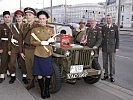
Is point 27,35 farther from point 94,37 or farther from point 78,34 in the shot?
point 78,34

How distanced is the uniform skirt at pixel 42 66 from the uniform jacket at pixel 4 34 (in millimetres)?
1696

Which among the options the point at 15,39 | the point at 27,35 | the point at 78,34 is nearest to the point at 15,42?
the point at 15,39

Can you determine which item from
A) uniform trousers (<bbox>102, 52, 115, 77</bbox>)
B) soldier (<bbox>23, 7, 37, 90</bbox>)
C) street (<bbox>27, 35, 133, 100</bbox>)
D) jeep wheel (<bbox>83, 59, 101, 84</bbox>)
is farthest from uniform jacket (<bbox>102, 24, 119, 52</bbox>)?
soldier (<bbox>23, 7, 37, 90</bbox>)

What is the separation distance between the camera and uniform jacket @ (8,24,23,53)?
669 cm

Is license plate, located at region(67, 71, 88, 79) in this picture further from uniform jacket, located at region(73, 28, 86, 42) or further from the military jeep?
uniform jacket, located at region(73, 28, 86, 42)

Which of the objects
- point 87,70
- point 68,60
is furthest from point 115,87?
point 68,60

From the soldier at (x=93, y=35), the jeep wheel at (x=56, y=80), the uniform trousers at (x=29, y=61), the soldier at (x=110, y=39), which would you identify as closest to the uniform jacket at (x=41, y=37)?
the jeep wheel at (x=56, y=80)

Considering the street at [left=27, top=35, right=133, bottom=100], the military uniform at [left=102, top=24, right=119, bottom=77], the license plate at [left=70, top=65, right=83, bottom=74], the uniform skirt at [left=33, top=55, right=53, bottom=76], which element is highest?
the military uniform at [left=102, top=24, right=119, bottom=77]

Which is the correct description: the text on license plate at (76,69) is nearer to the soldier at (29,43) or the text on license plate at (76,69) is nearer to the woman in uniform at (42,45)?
the woman in uniform at (42,45)

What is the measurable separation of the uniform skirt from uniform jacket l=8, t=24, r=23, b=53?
1109 millimetres

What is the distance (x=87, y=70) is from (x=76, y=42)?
157cm

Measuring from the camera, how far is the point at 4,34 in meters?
7.02

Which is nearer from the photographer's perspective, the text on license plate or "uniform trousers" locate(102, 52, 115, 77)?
the text on license plate

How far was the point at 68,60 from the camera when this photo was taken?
6.21m
